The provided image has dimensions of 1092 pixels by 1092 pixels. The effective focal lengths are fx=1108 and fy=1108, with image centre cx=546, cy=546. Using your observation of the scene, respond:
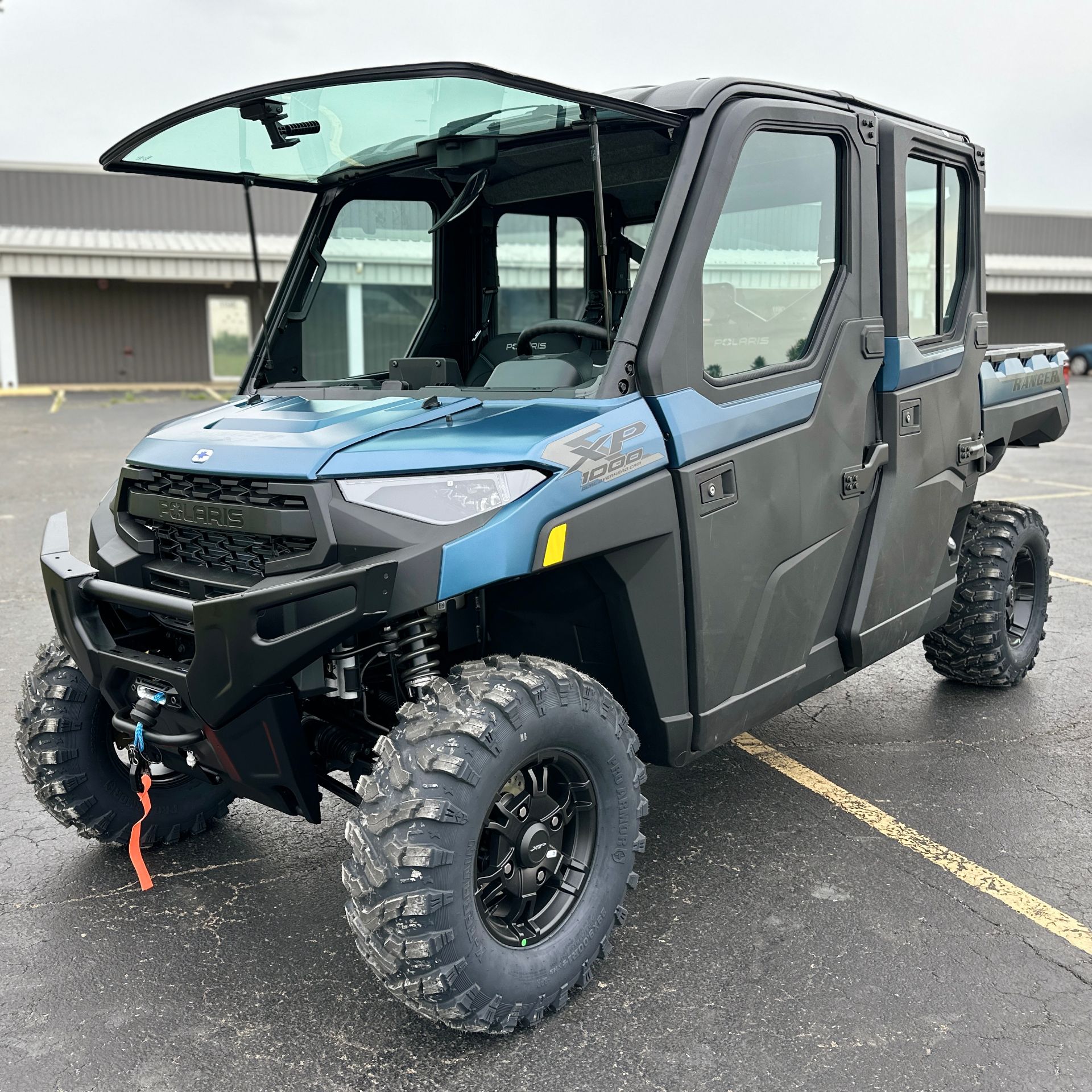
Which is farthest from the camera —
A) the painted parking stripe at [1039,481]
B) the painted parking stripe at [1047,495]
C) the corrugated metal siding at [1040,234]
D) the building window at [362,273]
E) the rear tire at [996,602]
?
the corrugated metal siding at [1040,234]

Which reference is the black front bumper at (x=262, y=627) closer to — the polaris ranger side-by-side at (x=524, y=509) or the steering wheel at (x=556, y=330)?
the polaris ranger side-by-side at (x=524, y=509)

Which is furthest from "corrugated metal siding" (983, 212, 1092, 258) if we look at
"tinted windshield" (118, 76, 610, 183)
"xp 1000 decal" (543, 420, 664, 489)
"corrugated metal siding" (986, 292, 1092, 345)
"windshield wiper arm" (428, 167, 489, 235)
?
"xp 1000 decal" (543, 420, 664, 489)

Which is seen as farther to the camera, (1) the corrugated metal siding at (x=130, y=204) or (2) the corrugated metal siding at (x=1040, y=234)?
(2) the corrugated metal siding at (x=1040, y=234)

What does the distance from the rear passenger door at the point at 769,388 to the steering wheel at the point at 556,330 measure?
1.38 feet

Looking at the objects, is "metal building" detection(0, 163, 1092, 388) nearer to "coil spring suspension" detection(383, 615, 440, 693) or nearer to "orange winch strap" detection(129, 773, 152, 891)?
"orange winch strap" detection(129, 773, 152, 891)

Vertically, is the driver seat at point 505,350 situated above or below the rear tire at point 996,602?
above

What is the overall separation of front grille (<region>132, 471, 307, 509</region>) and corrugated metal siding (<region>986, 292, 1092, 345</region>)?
3855 cm

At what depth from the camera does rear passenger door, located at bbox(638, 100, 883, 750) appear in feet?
10.2

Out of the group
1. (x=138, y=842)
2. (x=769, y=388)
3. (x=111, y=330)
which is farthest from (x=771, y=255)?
(x=111, y=330)

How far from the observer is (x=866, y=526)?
3928mm

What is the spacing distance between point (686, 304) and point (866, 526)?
50.0 inches

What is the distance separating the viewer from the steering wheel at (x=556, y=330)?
355 centimetres

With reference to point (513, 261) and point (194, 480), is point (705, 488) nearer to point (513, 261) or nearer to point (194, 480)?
point (194, 480)

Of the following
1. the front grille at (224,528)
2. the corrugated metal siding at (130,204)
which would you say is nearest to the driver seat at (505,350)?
the front grille at (224,528)
